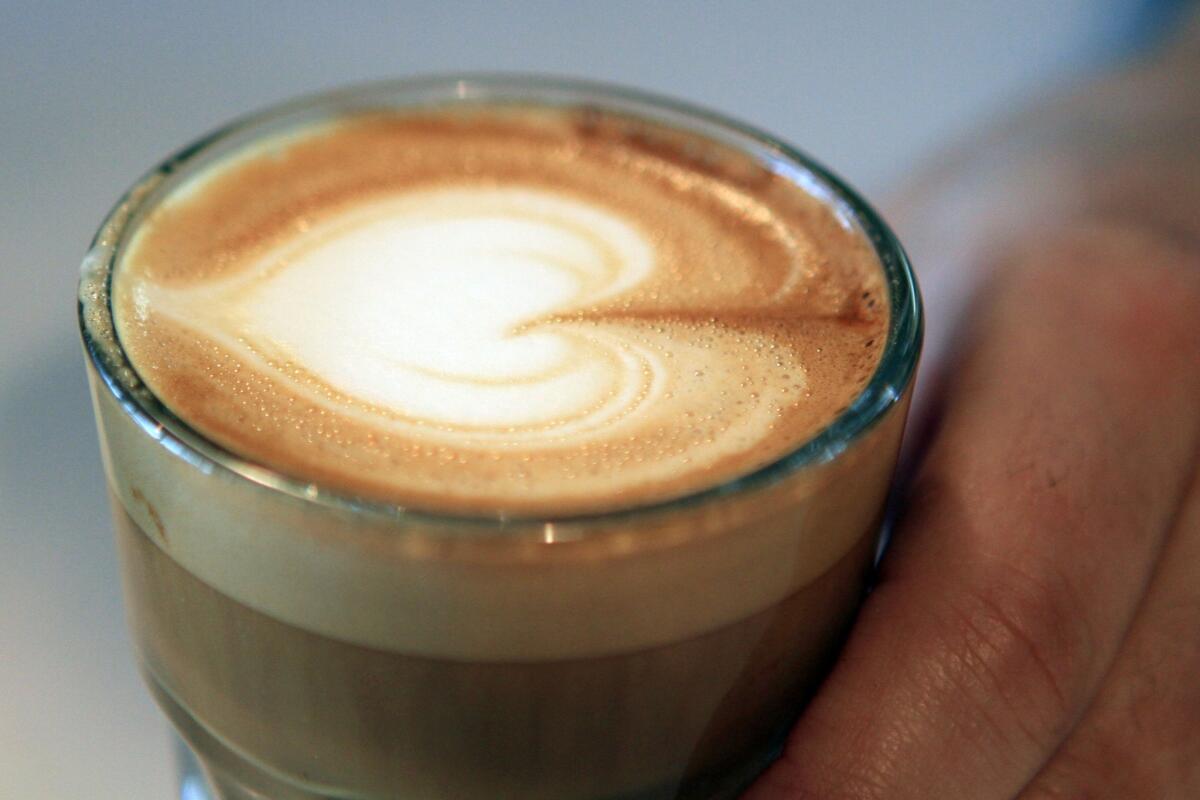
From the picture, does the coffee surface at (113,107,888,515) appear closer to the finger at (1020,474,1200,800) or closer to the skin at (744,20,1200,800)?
the skin at (744,20,1200,800)

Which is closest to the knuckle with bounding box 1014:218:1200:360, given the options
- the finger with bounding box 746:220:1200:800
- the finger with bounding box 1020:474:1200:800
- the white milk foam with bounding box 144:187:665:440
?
the finger with bounding box 746:220:1200:800

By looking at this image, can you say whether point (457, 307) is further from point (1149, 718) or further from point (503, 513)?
point (1149, 718)

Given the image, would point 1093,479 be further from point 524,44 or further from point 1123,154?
point 524,44

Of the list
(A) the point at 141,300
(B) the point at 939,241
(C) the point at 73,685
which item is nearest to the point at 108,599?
(C) the point at 73,685

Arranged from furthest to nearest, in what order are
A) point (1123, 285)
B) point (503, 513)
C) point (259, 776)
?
point (1123, 285), point (259, 776), point (503, 513)

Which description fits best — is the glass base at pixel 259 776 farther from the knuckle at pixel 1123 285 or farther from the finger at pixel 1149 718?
the knuckle at pixel 1123 285

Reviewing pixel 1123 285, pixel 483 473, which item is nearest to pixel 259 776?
pixel 483 473

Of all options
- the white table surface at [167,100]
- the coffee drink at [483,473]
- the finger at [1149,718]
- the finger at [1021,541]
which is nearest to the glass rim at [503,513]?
the coffee drink at [483,473]
